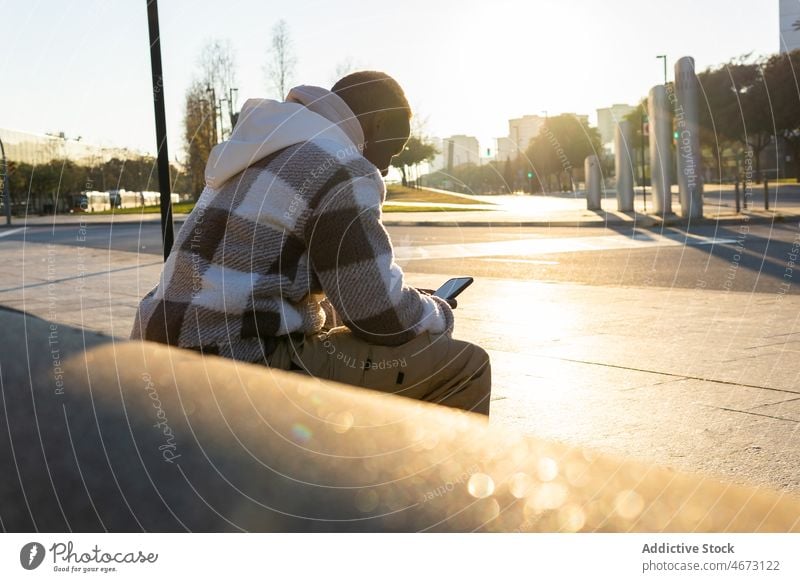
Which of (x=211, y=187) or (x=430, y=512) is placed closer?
(x=430, y=512)

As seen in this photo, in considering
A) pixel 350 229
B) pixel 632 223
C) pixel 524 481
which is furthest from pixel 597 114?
pixel 632 223

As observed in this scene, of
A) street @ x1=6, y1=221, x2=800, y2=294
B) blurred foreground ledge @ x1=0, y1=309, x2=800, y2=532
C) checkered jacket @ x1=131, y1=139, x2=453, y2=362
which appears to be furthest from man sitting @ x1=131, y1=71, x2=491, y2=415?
street @ x1=6, y1=221, x2=800, y2=294

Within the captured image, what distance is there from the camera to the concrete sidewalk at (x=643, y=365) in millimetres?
3301

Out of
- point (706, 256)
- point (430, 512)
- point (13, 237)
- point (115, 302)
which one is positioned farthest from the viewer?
point (13, 237)

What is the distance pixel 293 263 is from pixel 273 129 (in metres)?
0.30

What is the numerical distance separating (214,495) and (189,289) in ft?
4.53

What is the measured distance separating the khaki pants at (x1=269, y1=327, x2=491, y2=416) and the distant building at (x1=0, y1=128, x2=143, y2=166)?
3.12ft

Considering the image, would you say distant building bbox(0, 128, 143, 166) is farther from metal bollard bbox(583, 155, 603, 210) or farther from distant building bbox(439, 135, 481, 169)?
metal bollard bbox(583, 155, 603, 210)

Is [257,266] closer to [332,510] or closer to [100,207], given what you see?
[332,510]

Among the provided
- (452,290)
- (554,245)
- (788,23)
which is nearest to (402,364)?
(452,290)

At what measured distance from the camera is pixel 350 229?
215 centimetres

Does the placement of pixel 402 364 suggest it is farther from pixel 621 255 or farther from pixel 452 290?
pixel 621 255

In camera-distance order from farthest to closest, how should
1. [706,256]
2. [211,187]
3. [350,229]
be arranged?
[706,256] < [211,187] < [350,229]

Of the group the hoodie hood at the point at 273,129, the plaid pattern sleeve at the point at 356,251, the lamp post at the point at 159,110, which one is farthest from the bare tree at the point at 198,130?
the lamp post at the point at 159,110
